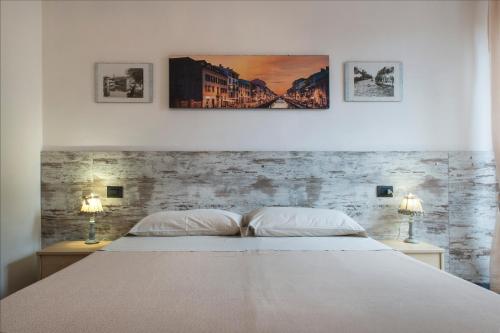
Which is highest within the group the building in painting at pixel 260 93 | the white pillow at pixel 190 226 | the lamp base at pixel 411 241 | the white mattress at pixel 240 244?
the building in painting at pixel 260 93

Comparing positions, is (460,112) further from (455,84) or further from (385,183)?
(385,183)

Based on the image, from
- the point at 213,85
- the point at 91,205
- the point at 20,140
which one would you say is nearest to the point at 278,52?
the point at 213,85

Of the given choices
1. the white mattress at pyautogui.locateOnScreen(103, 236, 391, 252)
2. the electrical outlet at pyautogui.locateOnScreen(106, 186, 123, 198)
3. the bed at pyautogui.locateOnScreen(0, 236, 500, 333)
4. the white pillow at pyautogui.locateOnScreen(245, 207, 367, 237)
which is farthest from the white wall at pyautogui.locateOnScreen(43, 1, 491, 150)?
the bed at pyautogui.locateOnScreen(0, 236, 500, 333)

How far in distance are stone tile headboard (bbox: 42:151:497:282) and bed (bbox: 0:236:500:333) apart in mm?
938

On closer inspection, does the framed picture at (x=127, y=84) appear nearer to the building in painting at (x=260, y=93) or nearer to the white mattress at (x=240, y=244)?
the building in painting at (x=260, y=93)

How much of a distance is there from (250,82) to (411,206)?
5.36 ft

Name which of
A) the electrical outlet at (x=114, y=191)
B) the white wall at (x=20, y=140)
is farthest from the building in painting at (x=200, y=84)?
the white wall at (x=20, y=140)

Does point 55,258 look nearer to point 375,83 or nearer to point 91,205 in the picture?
point 91,205

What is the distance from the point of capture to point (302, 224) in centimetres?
244

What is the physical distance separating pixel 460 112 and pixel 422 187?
0.74m

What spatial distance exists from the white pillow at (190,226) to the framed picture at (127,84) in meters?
1.08

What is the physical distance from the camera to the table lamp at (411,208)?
2645 mm

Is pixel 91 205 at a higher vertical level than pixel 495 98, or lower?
lower

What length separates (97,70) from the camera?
289 cm
